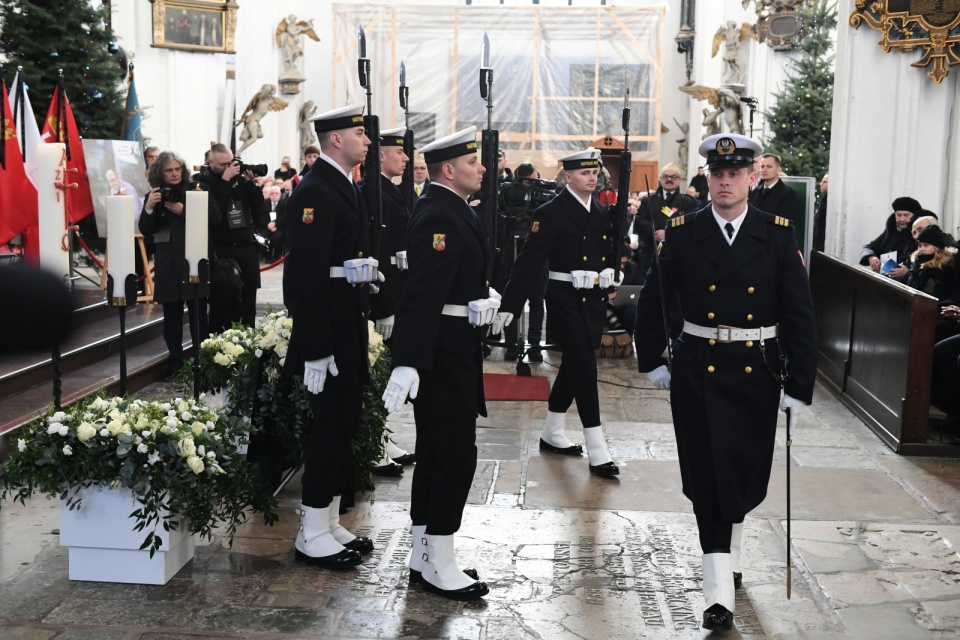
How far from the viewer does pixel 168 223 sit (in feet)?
27.3

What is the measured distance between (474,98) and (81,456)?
24.9 meters

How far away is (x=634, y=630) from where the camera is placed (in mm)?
4289

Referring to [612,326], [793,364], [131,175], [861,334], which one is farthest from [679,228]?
[131,175]

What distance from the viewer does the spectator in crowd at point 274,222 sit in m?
8.80

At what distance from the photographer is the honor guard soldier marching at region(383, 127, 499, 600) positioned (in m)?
4.49

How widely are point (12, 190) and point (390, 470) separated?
4.64 meters

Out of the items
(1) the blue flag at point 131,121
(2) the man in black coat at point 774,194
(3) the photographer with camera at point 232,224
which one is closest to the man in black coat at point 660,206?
(2) the man in black coat at point 774,194

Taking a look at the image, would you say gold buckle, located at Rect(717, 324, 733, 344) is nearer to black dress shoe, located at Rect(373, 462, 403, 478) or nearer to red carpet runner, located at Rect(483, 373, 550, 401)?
black dress shoe, located at Rect(373, 462, 403, 478)

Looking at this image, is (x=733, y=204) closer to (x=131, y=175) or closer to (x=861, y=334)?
(x=861, y=334)

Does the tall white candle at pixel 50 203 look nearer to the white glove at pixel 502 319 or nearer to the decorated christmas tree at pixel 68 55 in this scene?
the decorated christmas tree at pixel 68 55

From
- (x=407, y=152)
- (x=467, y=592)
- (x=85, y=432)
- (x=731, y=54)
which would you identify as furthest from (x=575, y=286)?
(x=731, y=54)

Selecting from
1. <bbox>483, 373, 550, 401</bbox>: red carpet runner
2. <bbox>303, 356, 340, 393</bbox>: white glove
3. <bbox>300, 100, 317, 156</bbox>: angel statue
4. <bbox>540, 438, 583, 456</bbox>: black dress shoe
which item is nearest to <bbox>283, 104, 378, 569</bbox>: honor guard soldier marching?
<bbox>303, 356, 340, 393</bbox>: white glove

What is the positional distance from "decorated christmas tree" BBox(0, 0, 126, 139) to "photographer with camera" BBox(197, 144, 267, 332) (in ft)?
10.6

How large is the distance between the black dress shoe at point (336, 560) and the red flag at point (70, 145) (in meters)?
6.43
